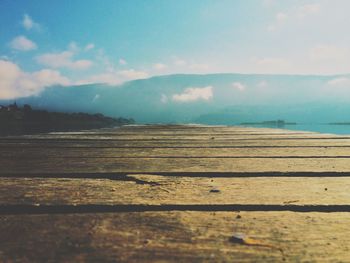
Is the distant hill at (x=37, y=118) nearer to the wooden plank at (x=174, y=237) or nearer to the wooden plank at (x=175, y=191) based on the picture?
the wooden plank at (x=175, y=191)

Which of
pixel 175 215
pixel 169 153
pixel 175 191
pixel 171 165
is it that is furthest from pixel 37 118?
pixel 175 215

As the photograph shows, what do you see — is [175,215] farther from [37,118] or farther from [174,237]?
[37,118]

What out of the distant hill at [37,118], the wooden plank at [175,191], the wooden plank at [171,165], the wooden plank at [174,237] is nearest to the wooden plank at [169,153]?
the wooden plank at [171,165]

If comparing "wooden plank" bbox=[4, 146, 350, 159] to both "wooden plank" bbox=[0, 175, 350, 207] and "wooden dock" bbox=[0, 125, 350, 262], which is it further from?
"wooden plank" bbox=[0, 175, 350, 207]

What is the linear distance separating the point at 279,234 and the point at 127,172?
1045mm

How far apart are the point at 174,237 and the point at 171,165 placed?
1238mm

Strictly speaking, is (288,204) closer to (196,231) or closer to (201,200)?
(201,200)

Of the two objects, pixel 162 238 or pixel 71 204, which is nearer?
pixel 162 238

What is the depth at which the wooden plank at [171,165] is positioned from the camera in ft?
5.92

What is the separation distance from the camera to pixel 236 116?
194 metres

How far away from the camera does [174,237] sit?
2.66ft

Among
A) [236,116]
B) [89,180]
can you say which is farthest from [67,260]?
[236,116]

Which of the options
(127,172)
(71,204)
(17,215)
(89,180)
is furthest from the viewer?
(127,172)

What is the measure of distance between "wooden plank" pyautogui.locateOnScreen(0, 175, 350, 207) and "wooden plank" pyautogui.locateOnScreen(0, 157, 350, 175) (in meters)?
0.24
